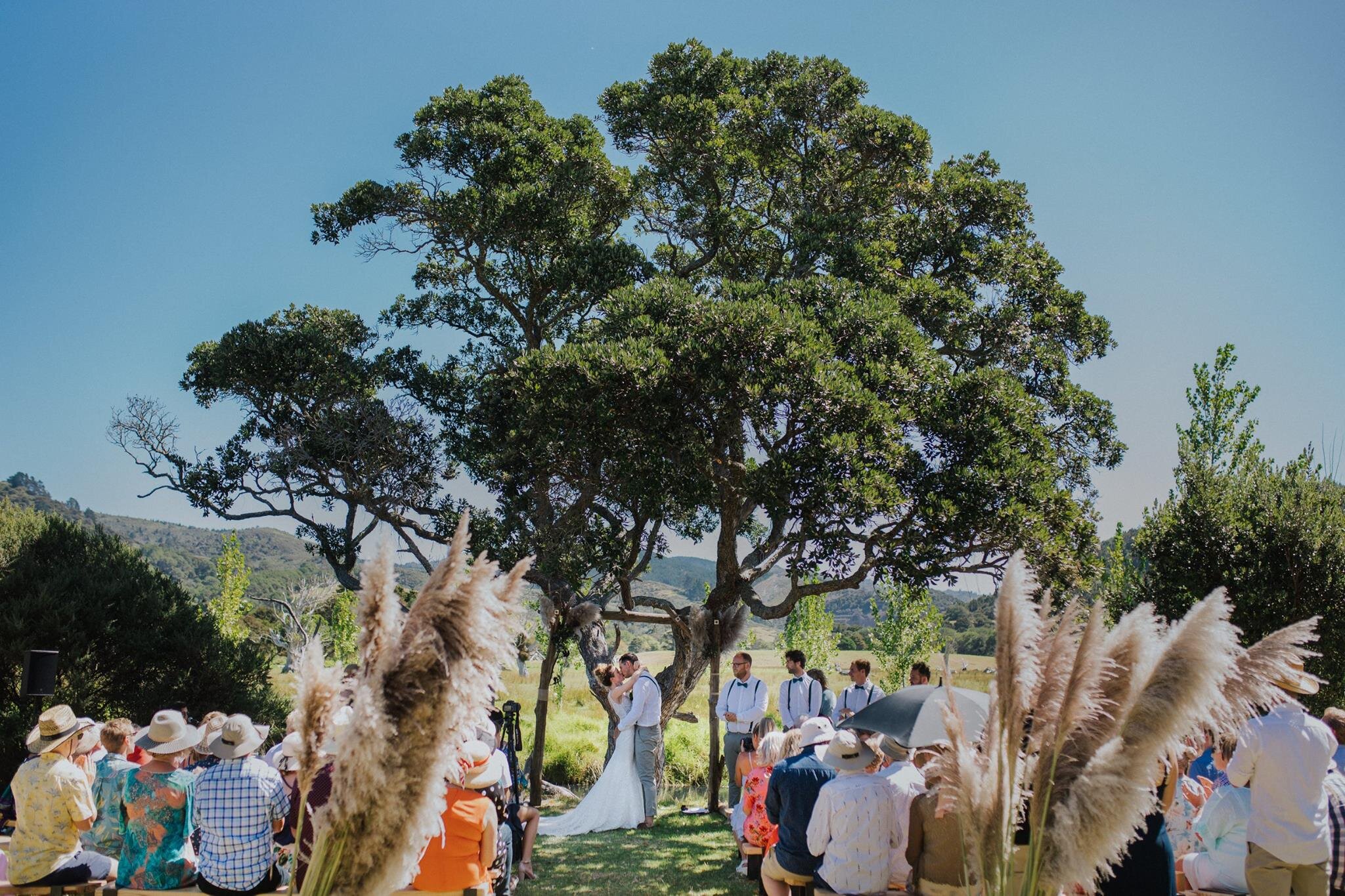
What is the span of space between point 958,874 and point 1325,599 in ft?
39.3

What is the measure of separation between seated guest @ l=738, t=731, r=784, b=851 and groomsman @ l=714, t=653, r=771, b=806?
3480 mm

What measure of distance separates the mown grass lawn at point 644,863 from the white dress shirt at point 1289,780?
13.7ft

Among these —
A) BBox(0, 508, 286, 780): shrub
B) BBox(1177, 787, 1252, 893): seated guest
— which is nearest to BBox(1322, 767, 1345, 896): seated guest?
BBox(1177, 787, 1252, 893): seated guest

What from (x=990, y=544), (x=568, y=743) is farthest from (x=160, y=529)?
(x=990, y=544)

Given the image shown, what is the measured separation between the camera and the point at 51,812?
5.75 meters

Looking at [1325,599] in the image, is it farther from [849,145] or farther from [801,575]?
[849,145]

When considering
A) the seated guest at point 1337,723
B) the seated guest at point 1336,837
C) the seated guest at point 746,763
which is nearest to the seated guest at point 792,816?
the seated guest at point 746,763

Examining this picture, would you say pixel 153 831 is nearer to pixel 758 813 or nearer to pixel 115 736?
pixel 115 736

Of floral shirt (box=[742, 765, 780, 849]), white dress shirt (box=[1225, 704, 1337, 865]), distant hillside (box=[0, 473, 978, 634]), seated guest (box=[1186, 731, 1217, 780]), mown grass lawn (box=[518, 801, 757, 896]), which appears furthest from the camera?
distant hillside (box=[0, 473, 978, 634])

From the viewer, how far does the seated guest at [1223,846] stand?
5594 mm

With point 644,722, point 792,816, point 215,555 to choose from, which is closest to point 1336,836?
point 792,816

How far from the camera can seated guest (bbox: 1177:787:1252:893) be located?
18.4 feet

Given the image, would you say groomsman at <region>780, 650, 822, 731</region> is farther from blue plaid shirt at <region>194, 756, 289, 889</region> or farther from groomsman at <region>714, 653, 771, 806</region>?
blue plaid shirt at <region>194, 756, 289, 889</region>

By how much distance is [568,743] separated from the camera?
60.3 feet
